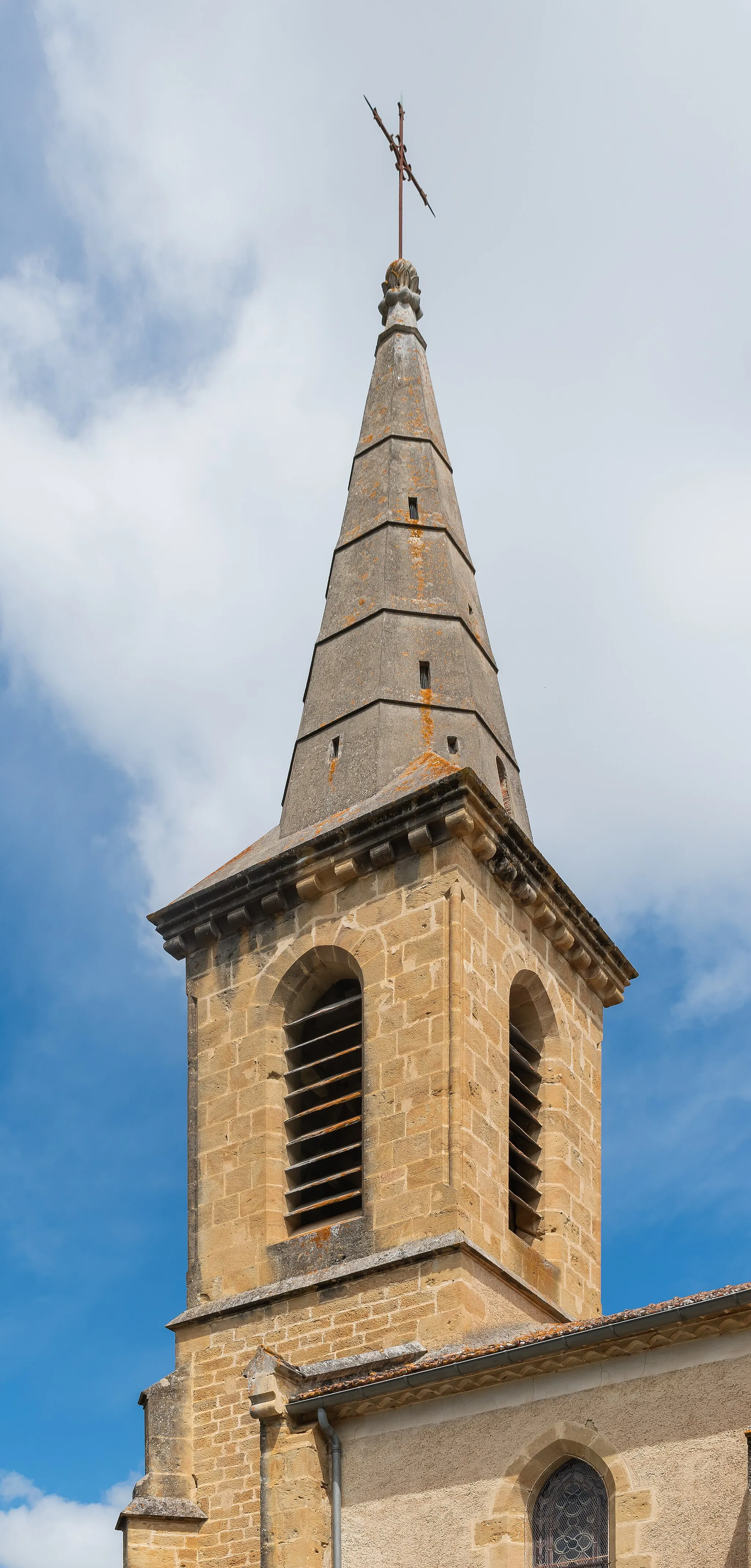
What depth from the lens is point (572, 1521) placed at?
38.1 ft

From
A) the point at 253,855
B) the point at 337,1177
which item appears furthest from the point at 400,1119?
the point at 253,855

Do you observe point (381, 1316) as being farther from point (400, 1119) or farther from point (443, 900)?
point (443, 900)

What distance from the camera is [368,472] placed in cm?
2017

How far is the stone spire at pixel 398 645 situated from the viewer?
1786cm

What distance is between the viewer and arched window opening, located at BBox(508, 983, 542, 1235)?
1636 centimetres

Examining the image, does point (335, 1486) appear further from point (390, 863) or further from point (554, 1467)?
point (390, 863)

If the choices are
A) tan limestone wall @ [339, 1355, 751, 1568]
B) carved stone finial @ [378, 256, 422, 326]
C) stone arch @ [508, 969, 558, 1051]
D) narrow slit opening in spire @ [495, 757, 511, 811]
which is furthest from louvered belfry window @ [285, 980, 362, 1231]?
carved stone finial @ [378, 256, 422, 326]

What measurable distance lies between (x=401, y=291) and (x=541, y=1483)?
534 inches

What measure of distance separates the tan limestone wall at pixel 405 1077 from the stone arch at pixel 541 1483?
2928 mm

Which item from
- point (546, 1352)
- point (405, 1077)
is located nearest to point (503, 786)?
point (405, 1077)

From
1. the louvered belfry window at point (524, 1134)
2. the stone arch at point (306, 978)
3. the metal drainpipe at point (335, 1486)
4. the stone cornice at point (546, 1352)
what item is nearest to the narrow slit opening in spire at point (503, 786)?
the louvered belfry window at point (524, 1134)

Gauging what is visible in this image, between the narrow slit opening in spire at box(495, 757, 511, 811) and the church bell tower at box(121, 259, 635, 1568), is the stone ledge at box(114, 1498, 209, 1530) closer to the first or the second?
the church bell tower at box(121, 259, 635, 1568)

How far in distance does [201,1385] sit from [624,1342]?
15.8 ft

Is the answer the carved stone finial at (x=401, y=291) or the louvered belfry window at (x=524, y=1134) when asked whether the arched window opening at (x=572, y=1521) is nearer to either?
the louvered belfry window at (x=524, y=1134)
